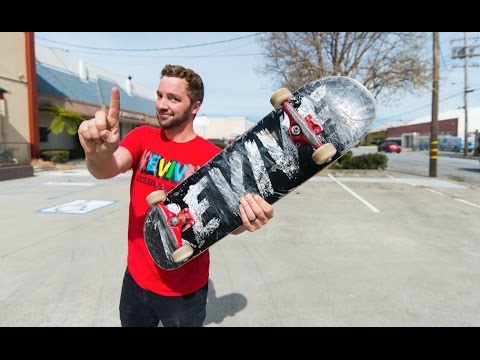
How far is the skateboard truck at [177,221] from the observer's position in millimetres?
1567

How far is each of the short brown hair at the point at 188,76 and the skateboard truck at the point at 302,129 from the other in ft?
1.36

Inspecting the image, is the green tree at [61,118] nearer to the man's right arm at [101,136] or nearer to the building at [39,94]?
the building at [39,94]

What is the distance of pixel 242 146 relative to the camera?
1.82 metres

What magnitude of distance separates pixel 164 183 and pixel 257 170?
0.51 m

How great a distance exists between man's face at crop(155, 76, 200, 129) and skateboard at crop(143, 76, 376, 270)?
29 centimetres

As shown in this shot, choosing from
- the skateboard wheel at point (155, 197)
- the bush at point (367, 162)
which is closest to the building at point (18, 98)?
the bush at point (367, 162)

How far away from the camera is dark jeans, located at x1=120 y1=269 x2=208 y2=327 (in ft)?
5.43

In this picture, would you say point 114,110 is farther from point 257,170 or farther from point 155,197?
point 257,170

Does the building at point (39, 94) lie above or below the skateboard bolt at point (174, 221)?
above

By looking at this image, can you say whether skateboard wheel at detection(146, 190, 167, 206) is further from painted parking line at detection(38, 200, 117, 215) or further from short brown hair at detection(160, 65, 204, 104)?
painted parking line at detection(38, 200, 117, 215)
